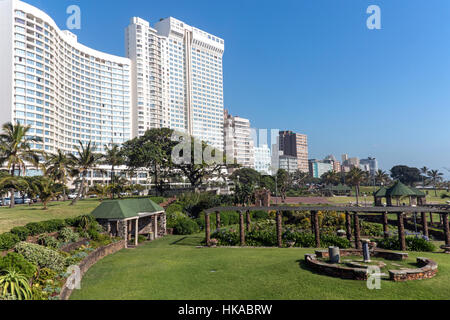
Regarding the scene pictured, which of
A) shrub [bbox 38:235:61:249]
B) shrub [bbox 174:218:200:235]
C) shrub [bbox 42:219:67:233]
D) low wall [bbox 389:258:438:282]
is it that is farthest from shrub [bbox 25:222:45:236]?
low wall [bbox 389:258:438:282]

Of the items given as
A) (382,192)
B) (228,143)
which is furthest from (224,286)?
(228,143)

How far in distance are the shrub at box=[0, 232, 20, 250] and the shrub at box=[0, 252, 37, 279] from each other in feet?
13.4

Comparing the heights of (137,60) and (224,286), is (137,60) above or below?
above

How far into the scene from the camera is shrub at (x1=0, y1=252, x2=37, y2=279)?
1171 centimetres

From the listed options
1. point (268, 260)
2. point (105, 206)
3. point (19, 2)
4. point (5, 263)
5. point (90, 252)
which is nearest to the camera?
point (5, 263)

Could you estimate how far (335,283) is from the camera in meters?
12.7

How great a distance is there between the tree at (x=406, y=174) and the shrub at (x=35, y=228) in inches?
7194

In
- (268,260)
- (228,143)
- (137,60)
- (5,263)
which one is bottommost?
(268,260)

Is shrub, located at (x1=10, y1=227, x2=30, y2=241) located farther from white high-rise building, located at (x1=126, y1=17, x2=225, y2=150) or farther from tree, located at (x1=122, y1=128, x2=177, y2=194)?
white high-rise building, located at (x1=126, y1=17, x2=225, y2=150)

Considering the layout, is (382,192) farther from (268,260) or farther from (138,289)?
(138,289)

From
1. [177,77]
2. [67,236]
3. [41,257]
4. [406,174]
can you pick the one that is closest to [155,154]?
[67,236]

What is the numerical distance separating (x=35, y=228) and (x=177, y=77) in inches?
5517

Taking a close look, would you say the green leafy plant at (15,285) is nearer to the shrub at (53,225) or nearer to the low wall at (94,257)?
the low wall at (94,257)

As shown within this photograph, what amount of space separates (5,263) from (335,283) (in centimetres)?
1350
